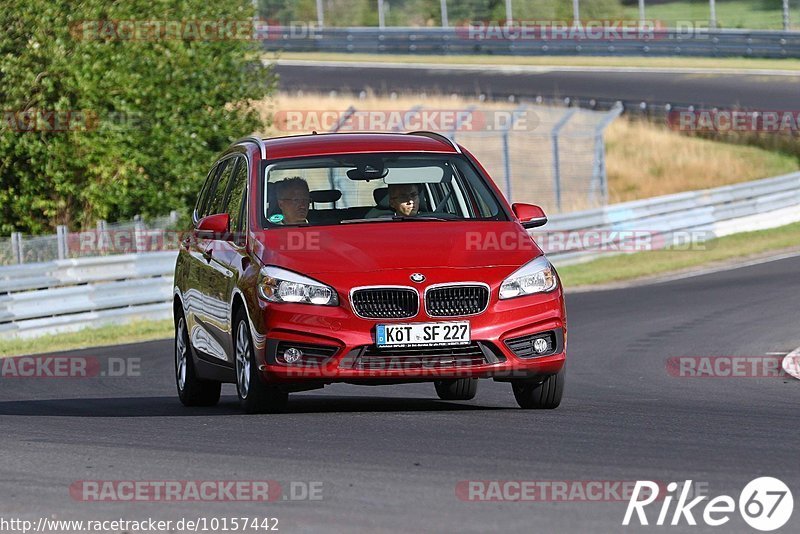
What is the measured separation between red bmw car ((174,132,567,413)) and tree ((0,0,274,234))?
1602 centimetres

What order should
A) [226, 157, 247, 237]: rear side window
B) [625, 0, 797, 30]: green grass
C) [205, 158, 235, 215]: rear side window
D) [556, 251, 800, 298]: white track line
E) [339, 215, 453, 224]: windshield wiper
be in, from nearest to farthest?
1. [339, 215, 453, 224]: windshield wiper
2. [226, 157, 247, 237]: rear side window
3. [205, 158, 235, 215]: rear side window
4. [556, 251, 800, 298]: white track line
5. [625, 0, 797, 30]: green grass

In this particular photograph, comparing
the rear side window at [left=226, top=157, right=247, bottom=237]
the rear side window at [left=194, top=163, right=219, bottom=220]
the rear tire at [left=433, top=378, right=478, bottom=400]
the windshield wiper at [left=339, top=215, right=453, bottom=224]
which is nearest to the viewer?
the windshield wiper at [left=339, top=215, right=453, bottom=224]

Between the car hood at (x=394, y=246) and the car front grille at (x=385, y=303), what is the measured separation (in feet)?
0.45

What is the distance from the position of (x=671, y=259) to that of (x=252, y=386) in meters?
17.5

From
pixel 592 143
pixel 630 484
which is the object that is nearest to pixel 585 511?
pixel 630 484

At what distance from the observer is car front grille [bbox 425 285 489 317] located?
9195mm

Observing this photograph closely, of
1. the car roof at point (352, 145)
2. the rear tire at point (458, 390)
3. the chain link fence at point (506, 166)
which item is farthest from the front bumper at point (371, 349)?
the chain link fence at point (506, 166)

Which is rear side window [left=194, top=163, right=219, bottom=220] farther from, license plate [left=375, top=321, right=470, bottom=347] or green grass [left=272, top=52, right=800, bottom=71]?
green grass [left=272, top=52, right=800, bottom=71]

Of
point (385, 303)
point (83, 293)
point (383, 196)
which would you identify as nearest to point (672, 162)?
point (83, 293)

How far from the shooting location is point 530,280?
9.45m

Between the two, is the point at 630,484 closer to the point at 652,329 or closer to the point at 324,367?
the point at 324,367

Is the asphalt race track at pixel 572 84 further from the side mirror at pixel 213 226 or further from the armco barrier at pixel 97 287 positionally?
the side mirror at pixel 213 226

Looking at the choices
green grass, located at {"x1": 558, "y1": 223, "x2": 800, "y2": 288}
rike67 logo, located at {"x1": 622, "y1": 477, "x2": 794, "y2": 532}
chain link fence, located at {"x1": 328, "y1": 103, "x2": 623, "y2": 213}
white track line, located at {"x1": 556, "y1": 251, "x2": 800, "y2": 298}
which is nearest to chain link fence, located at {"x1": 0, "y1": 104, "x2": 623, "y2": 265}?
chain link fence, located at {"x1": 328, "y1": 103, "x2": 623, "y2": 213}

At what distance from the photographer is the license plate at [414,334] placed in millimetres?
9125
